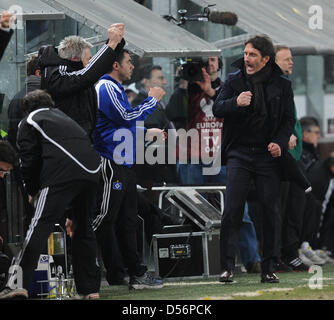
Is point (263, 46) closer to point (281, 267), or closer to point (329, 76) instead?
point (281, 267)

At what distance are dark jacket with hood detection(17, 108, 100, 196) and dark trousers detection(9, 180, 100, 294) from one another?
8cm

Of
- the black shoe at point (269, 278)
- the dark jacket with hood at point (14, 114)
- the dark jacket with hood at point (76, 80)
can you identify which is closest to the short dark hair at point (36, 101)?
the dark jacket with hood at point (76, 80)

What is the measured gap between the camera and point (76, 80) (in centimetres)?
951

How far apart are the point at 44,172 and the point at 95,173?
38cm

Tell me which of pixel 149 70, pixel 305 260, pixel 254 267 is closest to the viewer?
pixel 254 267

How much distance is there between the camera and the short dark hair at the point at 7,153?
9719 millimetres

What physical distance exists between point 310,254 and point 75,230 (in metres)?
5.76

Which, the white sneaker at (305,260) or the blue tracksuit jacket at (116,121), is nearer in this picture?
the blue tracksuit jacket at (116,121)

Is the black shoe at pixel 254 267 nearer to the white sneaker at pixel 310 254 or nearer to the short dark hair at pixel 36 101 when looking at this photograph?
the white sneaker at pixel 310 254

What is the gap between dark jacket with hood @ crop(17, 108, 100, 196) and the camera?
893 centimetres

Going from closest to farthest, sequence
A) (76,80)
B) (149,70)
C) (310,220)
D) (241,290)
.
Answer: (76,80), (241,290), (149,70), (310,220)

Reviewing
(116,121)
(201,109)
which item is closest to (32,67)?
(116,121)

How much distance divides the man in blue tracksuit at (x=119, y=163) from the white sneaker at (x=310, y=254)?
4099 mm

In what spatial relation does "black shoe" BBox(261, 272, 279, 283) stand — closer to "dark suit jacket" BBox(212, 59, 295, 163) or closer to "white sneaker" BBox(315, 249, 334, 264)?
"dark suit jacket" BBox(212, 59, 295, 163)
